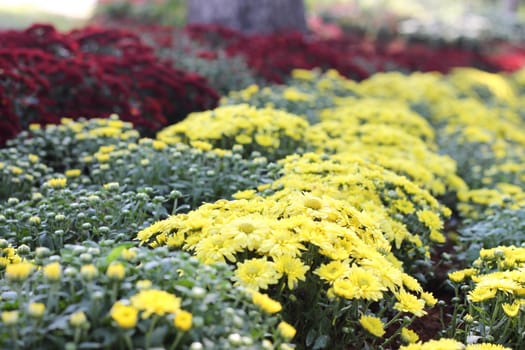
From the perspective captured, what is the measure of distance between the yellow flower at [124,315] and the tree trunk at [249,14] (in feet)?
21.1

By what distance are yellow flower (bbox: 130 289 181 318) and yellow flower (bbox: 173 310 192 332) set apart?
2 centimetres

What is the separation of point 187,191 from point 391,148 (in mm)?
1447

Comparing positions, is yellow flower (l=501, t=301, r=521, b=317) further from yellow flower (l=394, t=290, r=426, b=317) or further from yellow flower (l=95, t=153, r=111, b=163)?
yellow flower (l=95, t=153, r=111, b=163)

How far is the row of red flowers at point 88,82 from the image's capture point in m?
4.00

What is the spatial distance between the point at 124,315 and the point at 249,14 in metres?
6.52

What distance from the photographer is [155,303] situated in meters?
1.56

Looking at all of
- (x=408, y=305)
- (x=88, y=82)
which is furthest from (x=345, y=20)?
(x=408, y=305)

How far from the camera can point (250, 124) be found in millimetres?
3656

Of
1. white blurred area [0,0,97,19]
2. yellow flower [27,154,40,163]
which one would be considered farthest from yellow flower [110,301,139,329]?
white blurred area [0,0,97,19]

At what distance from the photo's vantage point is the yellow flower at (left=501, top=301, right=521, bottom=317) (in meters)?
2.19

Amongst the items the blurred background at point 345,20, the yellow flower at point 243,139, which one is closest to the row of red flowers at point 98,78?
the yellow flower at point 243,139

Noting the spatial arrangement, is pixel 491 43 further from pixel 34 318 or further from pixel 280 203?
pixel 34 318

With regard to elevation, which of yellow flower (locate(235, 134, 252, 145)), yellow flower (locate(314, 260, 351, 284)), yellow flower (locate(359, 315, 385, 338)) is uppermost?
yellow flower (locate(314, 260, 351, 284))

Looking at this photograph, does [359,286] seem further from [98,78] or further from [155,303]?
[98,78]
